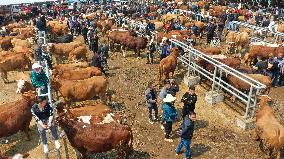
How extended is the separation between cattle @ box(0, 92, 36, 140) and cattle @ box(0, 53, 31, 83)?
5.56 m

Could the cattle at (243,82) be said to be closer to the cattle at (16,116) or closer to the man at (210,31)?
the cattle at (16,116)

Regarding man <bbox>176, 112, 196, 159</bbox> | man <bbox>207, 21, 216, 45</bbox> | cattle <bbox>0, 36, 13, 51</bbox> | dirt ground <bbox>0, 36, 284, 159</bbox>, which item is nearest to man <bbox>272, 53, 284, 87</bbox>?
dirt ground <bbox>0, 36, 284, 159</bbox>

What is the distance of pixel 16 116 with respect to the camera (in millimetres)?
9406

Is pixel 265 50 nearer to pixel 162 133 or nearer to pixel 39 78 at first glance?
pixel 162 133

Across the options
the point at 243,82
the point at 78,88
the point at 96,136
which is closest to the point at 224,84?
the point at 243,82

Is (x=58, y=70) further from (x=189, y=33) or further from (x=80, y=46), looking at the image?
(x=189, y=33)

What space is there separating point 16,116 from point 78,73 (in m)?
3.80

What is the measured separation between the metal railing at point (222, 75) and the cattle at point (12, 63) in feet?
25.1

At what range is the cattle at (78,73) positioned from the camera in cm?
1244

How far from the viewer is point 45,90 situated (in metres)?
10.4

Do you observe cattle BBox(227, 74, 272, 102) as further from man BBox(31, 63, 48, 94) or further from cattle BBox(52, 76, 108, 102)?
man BBox(31, 63, 48, 94)

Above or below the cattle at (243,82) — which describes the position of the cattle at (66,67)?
above

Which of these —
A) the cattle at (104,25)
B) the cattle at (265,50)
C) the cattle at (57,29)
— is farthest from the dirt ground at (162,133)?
the cattle at (104,25)

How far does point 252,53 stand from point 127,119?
868cm
